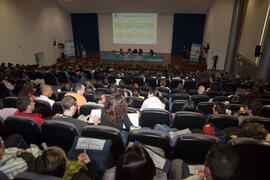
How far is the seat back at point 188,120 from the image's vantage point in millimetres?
2922

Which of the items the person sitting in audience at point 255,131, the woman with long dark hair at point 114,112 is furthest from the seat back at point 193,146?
the woman with long dark hair at point 114,112

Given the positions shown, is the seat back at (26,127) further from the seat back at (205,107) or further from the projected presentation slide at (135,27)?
the projected presentation slide at (135,27)

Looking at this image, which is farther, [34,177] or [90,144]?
[90,144]

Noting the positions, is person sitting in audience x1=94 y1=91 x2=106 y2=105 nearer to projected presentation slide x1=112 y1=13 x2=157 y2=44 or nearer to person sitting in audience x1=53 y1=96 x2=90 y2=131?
person sitting in audience x1=53 y1=96 x2=90 y2=131

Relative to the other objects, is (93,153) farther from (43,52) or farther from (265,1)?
(43,52)

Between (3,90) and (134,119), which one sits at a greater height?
(134,119)

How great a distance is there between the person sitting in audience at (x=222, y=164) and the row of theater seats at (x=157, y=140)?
721 mm

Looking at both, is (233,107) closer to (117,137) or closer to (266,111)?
(266,111)

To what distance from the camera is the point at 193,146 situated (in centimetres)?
212

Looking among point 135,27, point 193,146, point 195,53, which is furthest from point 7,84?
point 135,27

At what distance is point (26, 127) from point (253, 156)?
9.21 ft

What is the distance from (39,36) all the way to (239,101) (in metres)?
13.1

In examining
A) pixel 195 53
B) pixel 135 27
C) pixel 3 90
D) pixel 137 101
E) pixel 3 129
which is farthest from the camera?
pixel 135 27

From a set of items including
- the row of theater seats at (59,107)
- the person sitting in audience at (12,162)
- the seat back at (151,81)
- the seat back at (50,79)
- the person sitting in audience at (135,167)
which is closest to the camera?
the person sitting in audience at (135,167)
